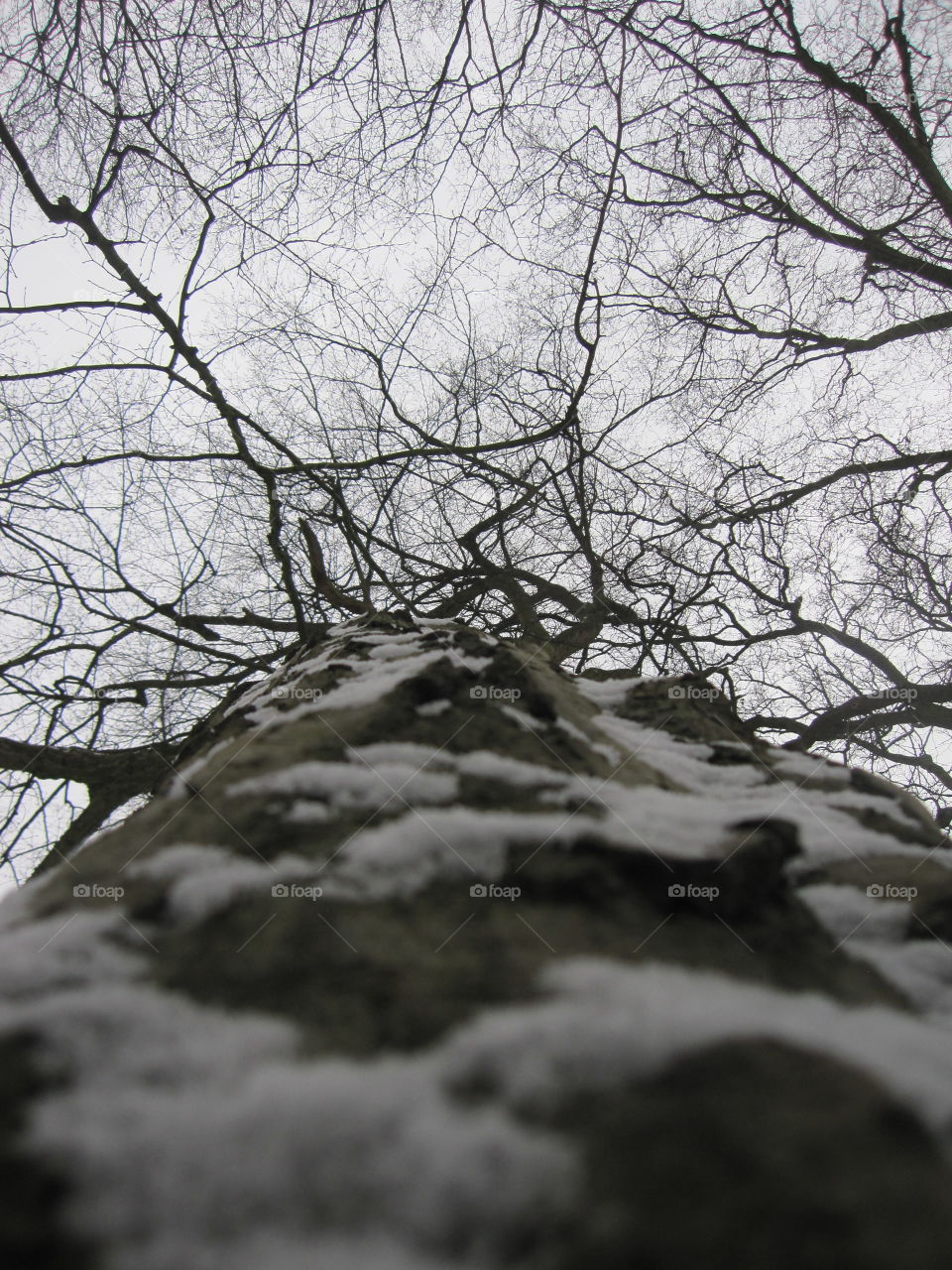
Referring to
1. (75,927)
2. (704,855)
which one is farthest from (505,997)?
(75,927)

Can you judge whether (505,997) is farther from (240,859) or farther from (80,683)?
(80,683)

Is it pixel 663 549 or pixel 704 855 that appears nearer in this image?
pixel 704 855

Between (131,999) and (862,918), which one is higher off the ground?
(131,999)

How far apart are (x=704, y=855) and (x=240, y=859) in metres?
0.62

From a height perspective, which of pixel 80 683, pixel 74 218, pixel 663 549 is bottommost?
pixel 80 683

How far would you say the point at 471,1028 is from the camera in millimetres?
549

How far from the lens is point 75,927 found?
0.70 meters

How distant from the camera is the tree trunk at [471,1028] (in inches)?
16.4

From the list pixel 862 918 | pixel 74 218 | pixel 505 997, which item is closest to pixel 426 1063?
pixel 505 997

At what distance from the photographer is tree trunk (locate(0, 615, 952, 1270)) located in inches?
16.4

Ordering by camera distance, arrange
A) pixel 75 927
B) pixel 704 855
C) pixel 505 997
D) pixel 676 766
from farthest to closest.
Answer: pixel 676 766
pixel 704 855
pixel 75 927
pixel 505 997

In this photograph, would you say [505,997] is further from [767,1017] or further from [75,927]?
[75,927]

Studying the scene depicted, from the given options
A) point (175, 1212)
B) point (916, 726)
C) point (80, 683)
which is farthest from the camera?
point (916, 726)

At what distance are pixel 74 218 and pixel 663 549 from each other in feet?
13.9
